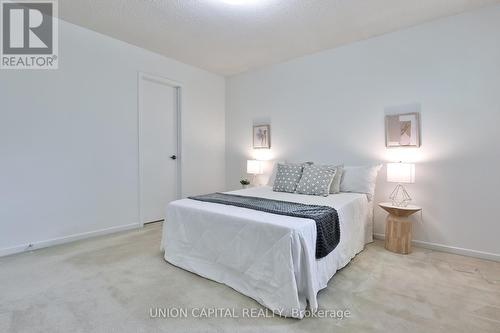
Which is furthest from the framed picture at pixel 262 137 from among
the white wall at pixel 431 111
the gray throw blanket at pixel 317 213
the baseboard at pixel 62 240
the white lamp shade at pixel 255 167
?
the baseboard at pixel 62 240

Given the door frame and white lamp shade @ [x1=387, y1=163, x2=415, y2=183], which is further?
the door frame

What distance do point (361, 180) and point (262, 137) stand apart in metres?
1.85

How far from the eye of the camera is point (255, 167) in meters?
4.23

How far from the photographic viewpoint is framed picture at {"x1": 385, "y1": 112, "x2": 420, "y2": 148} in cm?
295

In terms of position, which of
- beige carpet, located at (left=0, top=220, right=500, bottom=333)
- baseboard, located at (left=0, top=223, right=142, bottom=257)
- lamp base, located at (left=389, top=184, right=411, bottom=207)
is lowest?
beige carpet, located at (left=0, top=220, right=500, bottom=333)

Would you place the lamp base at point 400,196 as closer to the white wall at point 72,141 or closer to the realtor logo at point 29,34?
the white wall at point 72,141

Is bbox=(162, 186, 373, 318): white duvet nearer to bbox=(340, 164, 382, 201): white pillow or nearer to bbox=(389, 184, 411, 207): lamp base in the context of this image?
bbox=(340, 164, 382, 201): white pillow

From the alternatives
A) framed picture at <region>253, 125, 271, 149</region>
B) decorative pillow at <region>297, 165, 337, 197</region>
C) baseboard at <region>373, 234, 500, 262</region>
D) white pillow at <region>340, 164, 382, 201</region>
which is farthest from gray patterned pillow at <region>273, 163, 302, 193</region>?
baseboard at <region>373, 234, 500, 262</region>

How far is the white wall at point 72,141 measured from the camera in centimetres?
265

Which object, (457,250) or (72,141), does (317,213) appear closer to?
(457,250)

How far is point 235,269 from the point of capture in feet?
6.60

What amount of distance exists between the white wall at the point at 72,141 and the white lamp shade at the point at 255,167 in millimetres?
1738

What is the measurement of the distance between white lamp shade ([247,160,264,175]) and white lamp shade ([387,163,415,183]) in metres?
1.94

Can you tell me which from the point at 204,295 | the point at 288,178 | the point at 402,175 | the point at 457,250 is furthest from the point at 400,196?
the point at 204,295
